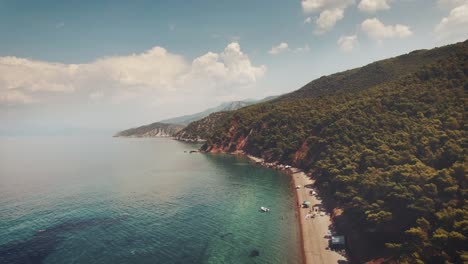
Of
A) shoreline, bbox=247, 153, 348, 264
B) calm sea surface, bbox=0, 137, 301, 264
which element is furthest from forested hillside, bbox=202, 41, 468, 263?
calm sea surface, bbox=0, 137, 301, 264

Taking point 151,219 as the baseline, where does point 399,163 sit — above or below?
above

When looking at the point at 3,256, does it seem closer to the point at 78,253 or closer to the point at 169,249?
the point at 78,253

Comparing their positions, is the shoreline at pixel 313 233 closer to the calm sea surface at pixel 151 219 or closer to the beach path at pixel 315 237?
the beach path at pixel 315 237

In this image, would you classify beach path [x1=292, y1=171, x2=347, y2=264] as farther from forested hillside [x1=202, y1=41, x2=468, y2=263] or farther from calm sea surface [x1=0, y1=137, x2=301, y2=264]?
forested hillside [x1=202, y1=41, x2=468, y2=263]

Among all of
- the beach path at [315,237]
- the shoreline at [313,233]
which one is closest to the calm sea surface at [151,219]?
the shoreline at [313,233]

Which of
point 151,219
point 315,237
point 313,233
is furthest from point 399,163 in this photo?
point 151,219

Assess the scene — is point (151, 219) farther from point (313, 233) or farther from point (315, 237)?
point (315, 237)
